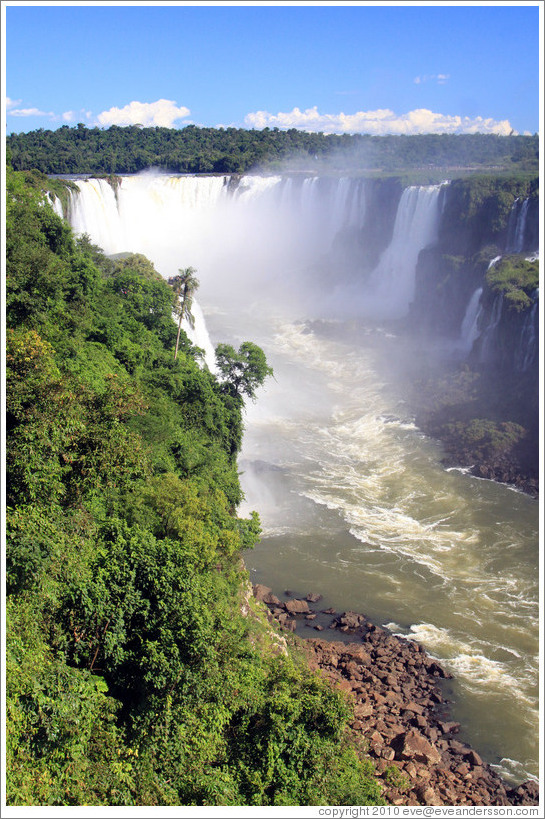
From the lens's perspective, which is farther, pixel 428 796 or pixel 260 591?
pixel 260 591

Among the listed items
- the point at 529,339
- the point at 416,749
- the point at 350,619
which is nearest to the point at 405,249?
the point at 529,339

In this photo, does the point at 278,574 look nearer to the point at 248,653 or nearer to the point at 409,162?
the point at 248,653

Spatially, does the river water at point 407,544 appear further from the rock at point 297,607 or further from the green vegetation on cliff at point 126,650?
the green vegetation on cliff at point 126,650

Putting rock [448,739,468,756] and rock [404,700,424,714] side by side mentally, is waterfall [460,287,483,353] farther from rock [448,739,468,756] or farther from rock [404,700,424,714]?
rock [448,739,468,756]

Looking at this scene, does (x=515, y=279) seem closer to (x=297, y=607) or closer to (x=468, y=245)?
(x=468, y=245)

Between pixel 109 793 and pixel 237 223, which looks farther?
pixel 237 223

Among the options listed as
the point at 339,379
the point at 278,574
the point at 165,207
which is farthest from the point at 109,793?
the point at 165,207

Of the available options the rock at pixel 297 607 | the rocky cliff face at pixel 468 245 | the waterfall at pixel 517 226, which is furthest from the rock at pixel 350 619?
the waterfall at pixel 517 226

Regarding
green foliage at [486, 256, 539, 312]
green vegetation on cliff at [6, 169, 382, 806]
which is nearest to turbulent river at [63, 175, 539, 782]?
green vegetation on cliff at [6, 169, 382, 806]
